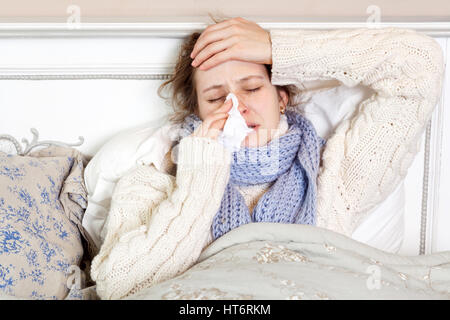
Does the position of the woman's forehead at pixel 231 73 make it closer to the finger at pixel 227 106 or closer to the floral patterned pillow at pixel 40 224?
the finger at pixel 227 106

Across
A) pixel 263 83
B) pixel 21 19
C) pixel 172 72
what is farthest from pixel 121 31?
pixel 263 83

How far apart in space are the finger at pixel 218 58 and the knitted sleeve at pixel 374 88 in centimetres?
12

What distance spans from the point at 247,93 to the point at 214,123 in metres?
0.13

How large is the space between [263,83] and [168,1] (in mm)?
438

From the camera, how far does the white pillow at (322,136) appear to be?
1.32 metres

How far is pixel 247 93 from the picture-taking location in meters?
1.25

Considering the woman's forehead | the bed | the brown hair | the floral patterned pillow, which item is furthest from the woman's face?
the floral patterned pillow

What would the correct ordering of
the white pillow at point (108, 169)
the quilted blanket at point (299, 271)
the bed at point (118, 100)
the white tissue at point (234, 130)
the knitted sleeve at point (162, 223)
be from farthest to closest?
the bed at point (118, 100), the white pillow at point (108, 169), the white tissue at point (234, 130), the knitted sleeve at point (162, 223), the quilted blanket at point (299, 271)

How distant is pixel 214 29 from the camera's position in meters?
1.26

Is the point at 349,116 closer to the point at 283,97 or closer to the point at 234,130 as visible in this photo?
the point at 283,97

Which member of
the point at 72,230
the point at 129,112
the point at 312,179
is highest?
the point at 129,112

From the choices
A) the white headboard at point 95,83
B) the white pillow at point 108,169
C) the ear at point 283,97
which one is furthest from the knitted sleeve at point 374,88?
the white pillow at point 108,169

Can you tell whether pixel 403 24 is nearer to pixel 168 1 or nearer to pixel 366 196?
pixel 366 196

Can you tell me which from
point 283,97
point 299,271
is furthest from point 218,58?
point 299,271
